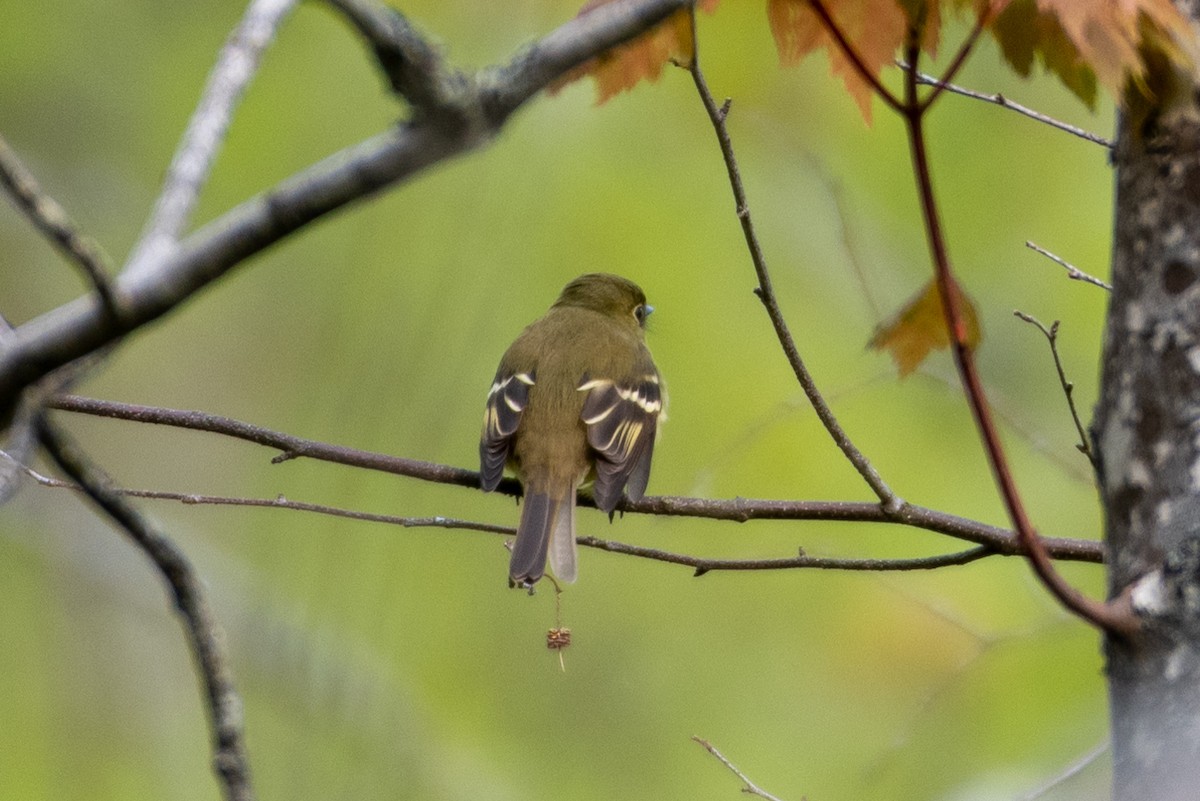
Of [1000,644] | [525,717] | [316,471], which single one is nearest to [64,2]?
[316,471]


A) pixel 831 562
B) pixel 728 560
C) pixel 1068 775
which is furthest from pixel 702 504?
pixel 1068 775

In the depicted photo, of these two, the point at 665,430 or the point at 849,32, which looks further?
the point at 665,430

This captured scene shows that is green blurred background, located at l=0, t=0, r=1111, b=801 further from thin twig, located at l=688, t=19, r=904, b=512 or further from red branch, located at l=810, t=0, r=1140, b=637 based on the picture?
red branch, located at l=810, t=0, r=1140, b=637

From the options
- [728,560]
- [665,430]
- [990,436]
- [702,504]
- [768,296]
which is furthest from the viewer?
[665,430]

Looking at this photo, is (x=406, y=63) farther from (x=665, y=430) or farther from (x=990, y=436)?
(x=665, y=430)

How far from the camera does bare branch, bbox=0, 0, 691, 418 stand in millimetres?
1179

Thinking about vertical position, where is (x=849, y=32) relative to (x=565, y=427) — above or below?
below

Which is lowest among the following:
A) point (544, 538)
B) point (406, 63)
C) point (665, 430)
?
point (406, 63)

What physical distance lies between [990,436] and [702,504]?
1.57 m

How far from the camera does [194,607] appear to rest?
124 cm

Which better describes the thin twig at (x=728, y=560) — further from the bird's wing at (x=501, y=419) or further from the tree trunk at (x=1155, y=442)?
the bird's wing at (x=501, y=419)

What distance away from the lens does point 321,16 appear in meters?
8.12

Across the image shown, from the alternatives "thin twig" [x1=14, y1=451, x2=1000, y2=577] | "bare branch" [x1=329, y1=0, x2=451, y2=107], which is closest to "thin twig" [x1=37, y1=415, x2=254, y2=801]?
"bare branch" [x1=329, y1=0, x2=451, y2=107]

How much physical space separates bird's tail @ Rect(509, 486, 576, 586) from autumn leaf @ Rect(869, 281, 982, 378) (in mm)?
1828
